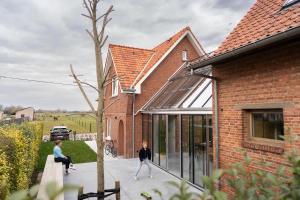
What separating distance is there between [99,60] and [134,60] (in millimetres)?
11317

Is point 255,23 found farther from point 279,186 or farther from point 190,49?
point 190,49

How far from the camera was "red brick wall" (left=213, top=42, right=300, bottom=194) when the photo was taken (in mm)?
5418

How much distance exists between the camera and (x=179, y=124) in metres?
11.6

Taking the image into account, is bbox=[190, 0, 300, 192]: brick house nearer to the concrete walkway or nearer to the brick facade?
the concrete walkway

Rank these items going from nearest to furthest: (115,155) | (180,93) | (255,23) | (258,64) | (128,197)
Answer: (258,64), (255,23), (128,197), (180,93), (115,155)

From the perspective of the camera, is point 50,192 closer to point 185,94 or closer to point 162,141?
point 185,94

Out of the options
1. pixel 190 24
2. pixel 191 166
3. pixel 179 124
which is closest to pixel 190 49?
pixel 190 24

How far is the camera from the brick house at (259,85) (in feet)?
17.7

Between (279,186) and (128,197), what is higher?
(279,186)

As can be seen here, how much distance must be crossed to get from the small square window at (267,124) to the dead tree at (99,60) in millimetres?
4141

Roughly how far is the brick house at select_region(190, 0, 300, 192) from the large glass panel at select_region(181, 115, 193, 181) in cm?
309

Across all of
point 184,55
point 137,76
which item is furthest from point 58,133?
point 184,55

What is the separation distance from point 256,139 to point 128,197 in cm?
507

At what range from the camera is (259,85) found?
20.4 feet
